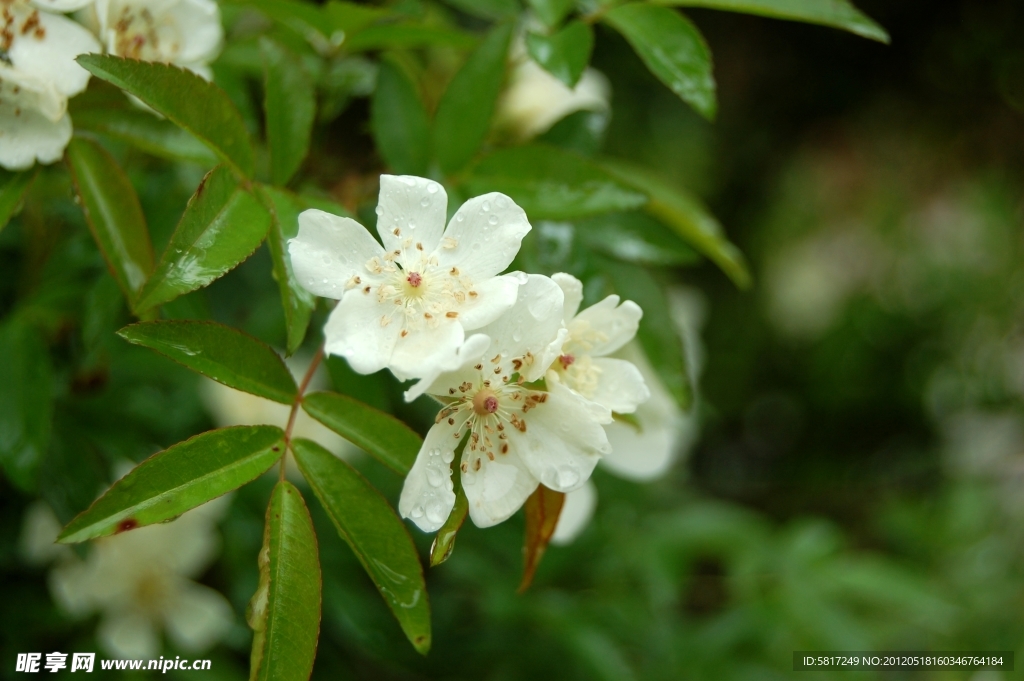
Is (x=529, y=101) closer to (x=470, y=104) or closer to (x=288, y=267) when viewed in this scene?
(x=470, y=104)

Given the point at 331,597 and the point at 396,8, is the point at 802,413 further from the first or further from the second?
the point at 396,8

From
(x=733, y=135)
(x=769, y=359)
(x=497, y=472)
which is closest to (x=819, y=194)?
(x=733, y=135)

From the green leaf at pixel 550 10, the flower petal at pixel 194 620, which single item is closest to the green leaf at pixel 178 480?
the green leaf at pixel 550 10

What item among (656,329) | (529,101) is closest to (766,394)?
(529,101)

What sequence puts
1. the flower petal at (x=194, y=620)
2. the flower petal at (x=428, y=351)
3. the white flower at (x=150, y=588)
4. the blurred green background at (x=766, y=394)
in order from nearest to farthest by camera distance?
the flower petal at (x=428, y=351) → the blurred green background at (x=766, y=394) → the white flower at (x=150, y=588) → the flower petal at (x=194, y=620)

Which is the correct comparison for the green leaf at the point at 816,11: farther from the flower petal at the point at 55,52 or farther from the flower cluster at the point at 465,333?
the flower petal at the point at 55,52

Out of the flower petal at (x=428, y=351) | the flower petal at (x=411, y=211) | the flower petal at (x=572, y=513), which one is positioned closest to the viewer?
the flower petal at (x=428, y=351)

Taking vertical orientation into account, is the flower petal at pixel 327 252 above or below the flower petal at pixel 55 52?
below
